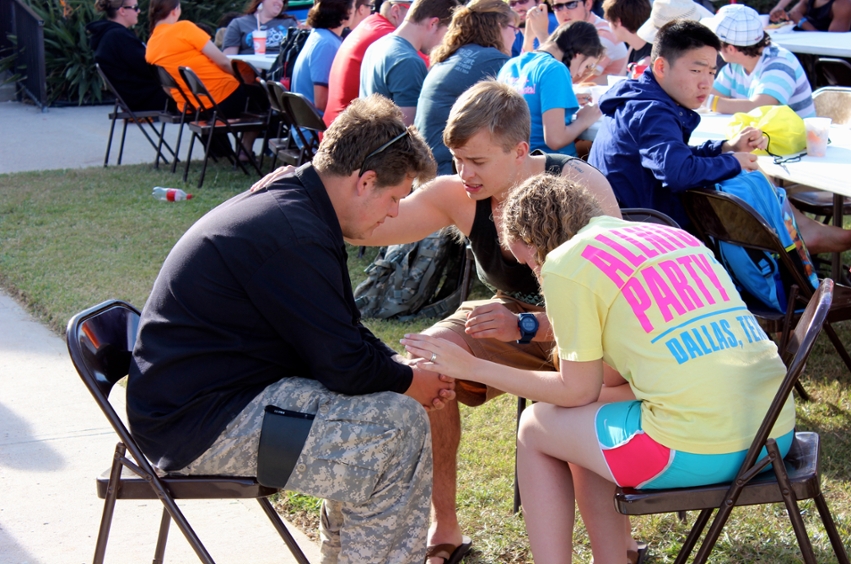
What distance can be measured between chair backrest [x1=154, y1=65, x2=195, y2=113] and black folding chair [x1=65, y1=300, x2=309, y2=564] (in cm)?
625

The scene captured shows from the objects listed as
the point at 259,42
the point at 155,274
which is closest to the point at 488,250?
the point at 155,274

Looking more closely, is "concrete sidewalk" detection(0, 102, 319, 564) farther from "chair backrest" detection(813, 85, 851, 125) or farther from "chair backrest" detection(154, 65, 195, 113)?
"chair backrest" detection(813, 85, 851, 125)

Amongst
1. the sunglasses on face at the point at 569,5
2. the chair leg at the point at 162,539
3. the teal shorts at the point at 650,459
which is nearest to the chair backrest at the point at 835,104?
the sunglasses on face at the point at 569,5

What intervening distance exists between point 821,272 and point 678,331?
348 centimetres

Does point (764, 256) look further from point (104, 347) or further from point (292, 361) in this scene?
point (104, 347)

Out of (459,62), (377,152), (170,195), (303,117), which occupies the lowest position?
(170,195)

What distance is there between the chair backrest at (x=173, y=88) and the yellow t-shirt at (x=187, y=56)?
4 centimetres

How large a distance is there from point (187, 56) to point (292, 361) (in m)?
6.79

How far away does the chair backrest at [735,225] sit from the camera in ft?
10.4

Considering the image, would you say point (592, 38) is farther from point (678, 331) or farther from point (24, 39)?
point (24, 39)

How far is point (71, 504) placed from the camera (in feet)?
10.1

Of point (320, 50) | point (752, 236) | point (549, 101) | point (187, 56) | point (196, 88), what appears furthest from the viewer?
point (187, 56)

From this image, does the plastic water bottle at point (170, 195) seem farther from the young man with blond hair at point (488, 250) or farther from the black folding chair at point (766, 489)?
the black folding chair at point (766, 489)

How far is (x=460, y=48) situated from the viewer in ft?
16.9
